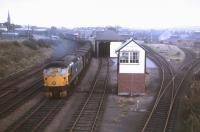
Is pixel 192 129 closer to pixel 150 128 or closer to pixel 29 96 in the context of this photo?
pixel 150 128

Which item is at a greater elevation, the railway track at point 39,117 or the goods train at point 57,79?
the goods train at point 57,79

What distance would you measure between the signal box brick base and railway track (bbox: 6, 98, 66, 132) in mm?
5741

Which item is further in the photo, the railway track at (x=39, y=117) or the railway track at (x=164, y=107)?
the railway track at (x=164, y=107)

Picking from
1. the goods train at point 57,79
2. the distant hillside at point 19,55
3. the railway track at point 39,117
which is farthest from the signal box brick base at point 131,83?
the distant hillside at point 19,55

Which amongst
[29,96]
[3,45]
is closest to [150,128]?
[29,96]

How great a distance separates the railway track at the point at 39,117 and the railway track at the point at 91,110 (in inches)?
67.9

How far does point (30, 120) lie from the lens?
25.3 metres

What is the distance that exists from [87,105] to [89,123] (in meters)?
5.13

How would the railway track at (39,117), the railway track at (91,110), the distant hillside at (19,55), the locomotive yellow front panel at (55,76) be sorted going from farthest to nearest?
the distant hillside at (19,55) < the locomotive yellow front panel at (55,76) < the railway track at (91,110) < the railway track at (39,117)

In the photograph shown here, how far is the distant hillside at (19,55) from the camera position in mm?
49469

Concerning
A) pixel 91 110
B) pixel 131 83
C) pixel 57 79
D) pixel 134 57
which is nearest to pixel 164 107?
pixel 131 83

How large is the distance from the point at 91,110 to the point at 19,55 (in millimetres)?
32825

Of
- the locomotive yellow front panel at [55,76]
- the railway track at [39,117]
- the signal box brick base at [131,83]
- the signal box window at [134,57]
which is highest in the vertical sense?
the signal box window at [134,57]

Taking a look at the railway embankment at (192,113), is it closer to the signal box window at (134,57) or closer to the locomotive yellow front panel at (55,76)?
the signal box window at (134,57)
